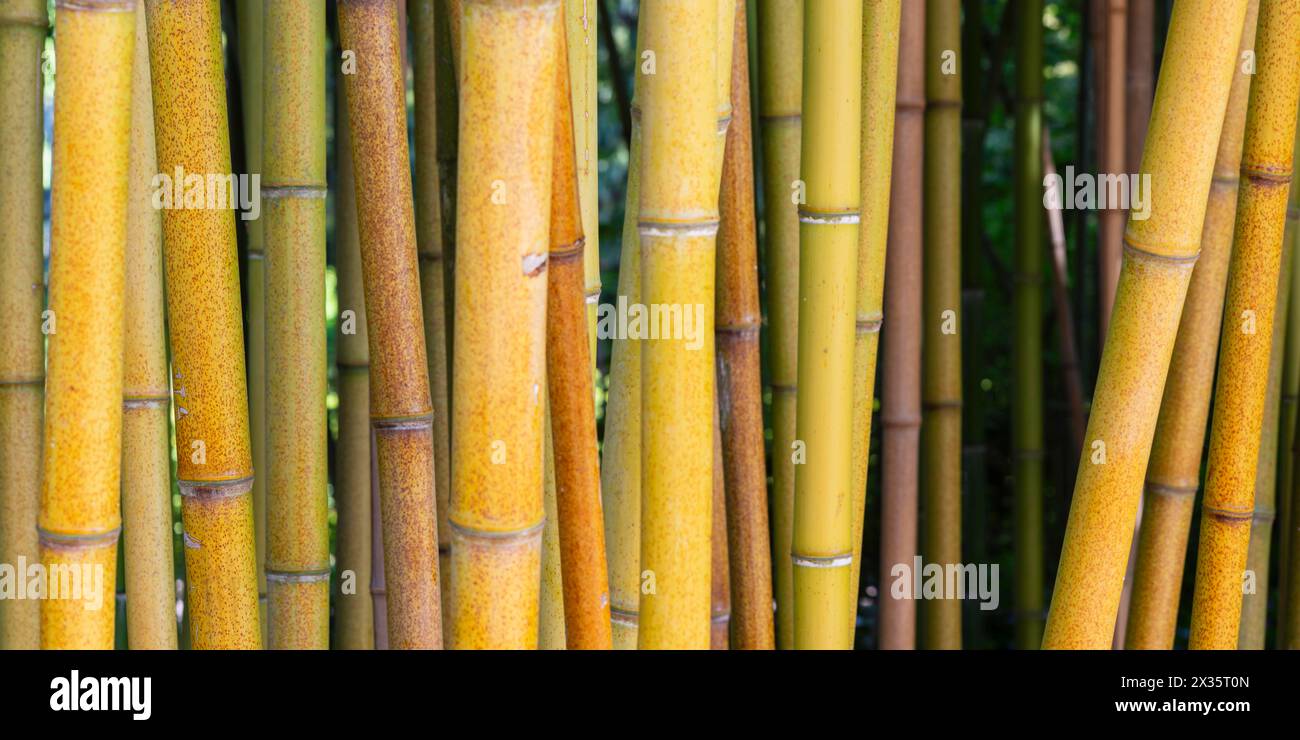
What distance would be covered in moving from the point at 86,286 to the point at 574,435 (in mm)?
224

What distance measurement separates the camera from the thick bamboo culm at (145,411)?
0.58 m

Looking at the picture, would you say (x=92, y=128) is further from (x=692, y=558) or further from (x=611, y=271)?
(x=611, y=271)

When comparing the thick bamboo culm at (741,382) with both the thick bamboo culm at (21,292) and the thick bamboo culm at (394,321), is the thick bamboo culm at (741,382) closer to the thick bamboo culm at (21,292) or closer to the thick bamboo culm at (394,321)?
the thick bamboo culm at (394,321)

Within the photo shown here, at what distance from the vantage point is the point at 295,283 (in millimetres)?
665

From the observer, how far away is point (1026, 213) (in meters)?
1.43

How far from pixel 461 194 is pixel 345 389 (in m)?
0.60

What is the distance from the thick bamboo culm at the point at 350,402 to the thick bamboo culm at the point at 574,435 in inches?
17.1

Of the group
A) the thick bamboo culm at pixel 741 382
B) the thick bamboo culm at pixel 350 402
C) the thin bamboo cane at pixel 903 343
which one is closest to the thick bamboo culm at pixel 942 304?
the thin bamboo cane at pixel 903 343

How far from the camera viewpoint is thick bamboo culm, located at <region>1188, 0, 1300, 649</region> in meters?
0.68

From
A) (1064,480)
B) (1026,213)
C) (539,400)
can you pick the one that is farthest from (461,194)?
(1064,480)

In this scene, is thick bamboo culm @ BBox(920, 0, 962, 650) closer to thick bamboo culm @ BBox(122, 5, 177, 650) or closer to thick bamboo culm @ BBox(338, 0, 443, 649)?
thick bamboo culm @ BBox(338, 0, 443, 649)

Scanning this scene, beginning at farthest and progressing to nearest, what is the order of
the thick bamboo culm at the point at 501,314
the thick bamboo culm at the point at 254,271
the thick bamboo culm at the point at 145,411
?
1. the thick bamboo culm at the point at 254,271
2. the thick bamboo culm at the point at 145,411
3. the thick bamboo culm at the point at 501,314

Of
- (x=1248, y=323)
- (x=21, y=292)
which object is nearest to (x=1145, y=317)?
(x=1248, y=323)

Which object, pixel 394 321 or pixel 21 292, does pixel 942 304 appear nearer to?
pixel 394 321
